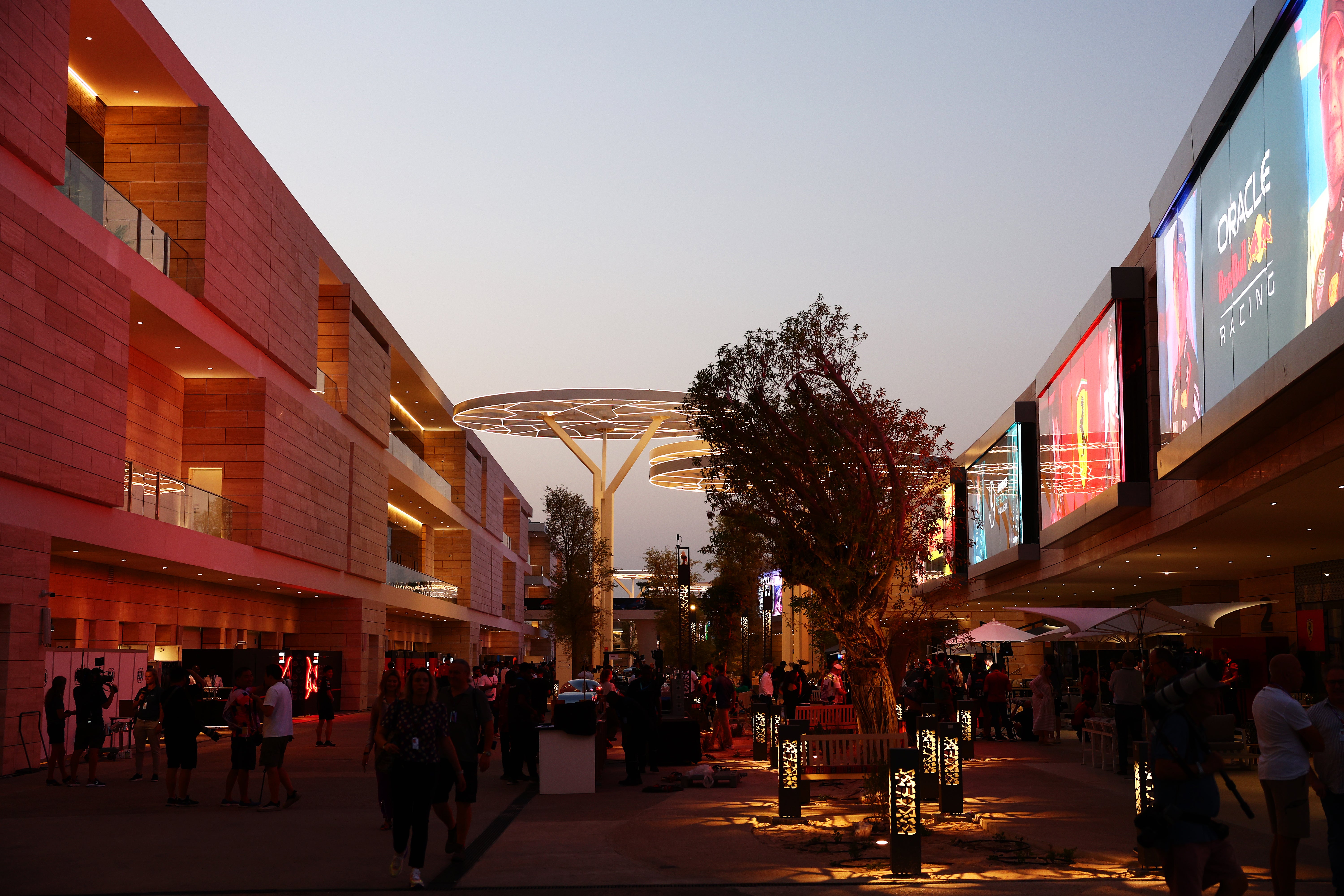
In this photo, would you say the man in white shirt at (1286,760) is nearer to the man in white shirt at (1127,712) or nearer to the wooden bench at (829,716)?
the man in white shirt at (1127,712)

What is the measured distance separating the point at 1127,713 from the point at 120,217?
20297 millimetres

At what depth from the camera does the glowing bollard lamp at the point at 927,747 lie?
12.5 meters

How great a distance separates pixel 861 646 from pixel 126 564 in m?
17.9

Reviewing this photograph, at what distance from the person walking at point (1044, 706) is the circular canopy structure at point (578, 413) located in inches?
906

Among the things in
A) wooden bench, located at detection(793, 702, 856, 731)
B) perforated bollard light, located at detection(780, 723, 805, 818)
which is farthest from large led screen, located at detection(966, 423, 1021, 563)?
perforated bollard light, located at detection(780, 723, 805, 818)

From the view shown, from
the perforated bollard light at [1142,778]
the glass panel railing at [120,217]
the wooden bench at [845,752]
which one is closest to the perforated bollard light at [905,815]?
the perforated bollard light at [1142,778]

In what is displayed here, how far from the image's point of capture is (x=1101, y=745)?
19.1 metres

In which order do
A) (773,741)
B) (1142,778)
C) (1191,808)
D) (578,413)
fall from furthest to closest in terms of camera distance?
1. (578,413)
2. (773,741)
3. (1142,778)
4. (1191,808)

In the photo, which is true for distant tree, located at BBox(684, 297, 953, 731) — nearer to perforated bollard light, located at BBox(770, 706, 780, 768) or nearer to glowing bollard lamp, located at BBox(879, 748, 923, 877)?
perforated bollard light, located at BBox(770, 706, 780, 768)

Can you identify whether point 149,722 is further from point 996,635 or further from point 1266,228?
point 996,635

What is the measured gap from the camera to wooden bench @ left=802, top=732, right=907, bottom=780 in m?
14.8

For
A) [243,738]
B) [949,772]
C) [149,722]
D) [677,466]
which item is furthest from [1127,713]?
[677,466]

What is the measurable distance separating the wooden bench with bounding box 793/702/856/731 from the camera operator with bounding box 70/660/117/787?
11.1 meters

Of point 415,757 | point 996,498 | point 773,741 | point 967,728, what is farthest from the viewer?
point 996,498
